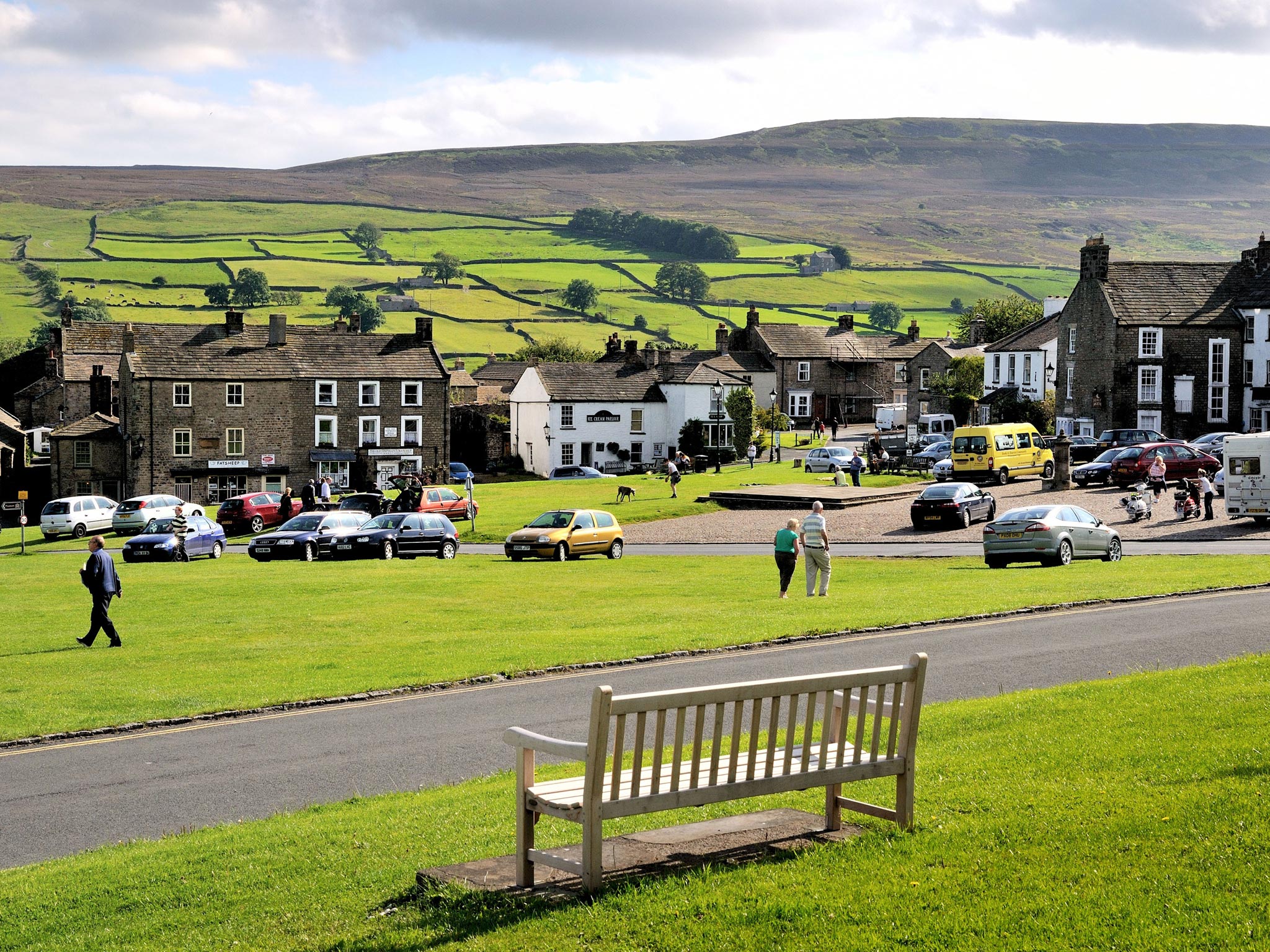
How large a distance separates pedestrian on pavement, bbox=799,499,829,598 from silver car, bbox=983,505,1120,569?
8.49m

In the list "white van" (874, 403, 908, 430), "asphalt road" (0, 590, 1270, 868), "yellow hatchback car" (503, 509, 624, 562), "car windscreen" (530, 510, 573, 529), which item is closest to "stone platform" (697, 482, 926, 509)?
"yellow hatchback car" (503, 509, 624, 562)

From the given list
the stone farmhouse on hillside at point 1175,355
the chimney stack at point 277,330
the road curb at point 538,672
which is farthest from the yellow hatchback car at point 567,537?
the chimney stack at point 277,330

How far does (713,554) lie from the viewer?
42719 mm

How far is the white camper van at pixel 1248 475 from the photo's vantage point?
42.1 m

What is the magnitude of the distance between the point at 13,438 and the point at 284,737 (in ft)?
301

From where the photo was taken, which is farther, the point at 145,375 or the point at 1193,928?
the point at 145,375

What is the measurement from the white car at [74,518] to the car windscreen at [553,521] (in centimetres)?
2760

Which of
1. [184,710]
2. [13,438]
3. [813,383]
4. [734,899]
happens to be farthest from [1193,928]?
[813,383]

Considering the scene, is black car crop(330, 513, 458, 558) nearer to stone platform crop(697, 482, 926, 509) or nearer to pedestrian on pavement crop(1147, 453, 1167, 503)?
stone platform crop(697, 482, 926, 509)

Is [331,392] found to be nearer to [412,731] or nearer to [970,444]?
[970,444]

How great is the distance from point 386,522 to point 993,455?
27041mm

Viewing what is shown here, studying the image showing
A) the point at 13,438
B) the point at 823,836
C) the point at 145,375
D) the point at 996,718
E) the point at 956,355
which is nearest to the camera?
the point at 823,836

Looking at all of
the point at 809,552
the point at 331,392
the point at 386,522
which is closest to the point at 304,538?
the point at 386,522

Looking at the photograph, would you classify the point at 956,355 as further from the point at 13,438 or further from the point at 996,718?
the point at 996,718
